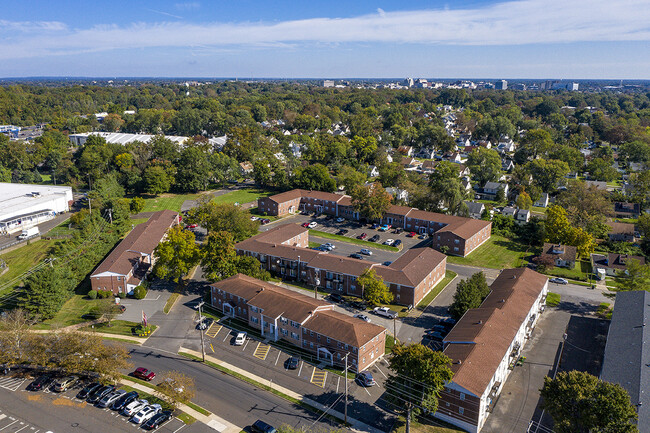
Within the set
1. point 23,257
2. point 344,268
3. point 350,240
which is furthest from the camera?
point 350,240

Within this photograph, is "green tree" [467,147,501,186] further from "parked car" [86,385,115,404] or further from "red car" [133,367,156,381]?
"parked car" [86,385,115,404]

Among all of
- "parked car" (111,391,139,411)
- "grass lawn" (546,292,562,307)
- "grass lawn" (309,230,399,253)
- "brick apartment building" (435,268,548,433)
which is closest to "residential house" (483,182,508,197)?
"grass lawn" (309,230,399,253)

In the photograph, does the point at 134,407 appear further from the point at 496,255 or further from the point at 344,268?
the point at 496,255

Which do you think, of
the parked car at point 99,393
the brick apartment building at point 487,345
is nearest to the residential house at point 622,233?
the brick apartment building at point 487,345

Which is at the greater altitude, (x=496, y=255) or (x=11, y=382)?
(x=496, y=255)

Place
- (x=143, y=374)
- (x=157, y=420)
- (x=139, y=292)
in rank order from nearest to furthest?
(x=157, y=420)
(x=143, y=374)
(x=139, y=292)

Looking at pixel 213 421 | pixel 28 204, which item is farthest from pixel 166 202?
pixel 213 421

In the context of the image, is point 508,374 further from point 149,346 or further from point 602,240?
point 602,240

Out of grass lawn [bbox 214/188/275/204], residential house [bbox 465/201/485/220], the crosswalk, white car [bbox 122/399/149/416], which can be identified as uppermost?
residential house [bbox 465/201/485/220]
